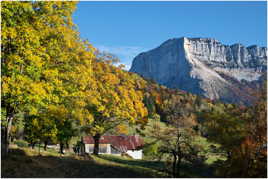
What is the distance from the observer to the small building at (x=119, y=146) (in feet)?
278

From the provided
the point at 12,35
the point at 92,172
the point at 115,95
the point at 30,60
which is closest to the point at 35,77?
the point at 30,60

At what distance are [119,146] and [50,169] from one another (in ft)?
228

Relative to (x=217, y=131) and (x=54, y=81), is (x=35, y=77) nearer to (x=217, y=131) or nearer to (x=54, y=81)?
(x=54, y=81)

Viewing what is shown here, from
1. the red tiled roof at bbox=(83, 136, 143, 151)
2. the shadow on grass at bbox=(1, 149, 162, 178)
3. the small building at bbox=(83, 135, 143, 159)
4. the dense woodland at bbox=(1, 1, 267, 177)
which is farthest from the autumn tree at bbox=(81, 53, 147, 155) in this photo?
the red tiled roof at bbox=(83, 136, 143, 151)

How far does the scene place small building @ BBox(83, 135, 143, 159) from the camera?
278 ft

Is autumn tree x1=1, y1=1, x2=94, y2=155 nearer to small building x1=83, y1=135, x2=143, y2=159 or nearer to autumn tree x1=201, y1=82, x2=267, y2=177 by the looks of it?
autumn tree x1=201, y1=82, x2=267, y2=177

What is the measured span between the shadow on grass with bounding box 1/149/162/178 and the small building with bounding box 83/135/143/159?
205ft

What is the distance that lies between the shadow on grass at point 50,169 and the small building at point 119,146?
6237 centimetres

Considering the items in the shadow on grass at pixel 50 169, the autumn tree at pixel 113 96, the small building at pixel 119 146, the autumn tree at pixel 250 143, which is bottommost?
the small building at pixel 119 146

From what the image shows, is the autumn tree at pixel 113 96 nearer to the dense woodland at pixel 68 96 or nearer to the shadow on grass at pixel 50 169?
the dense woodland at pixel 68 96

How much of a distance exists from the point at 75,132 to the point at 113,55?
9.06 m

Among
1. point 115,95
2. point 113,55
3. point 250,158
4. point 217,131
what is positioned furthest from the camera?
point 113,55

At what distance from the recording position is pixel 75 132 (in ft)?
108

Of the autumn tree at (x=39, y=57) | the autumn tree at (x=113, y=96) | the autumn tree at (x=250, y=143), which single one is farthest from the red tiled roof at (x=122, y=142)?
the autumn tree at (x=250, y=143)
